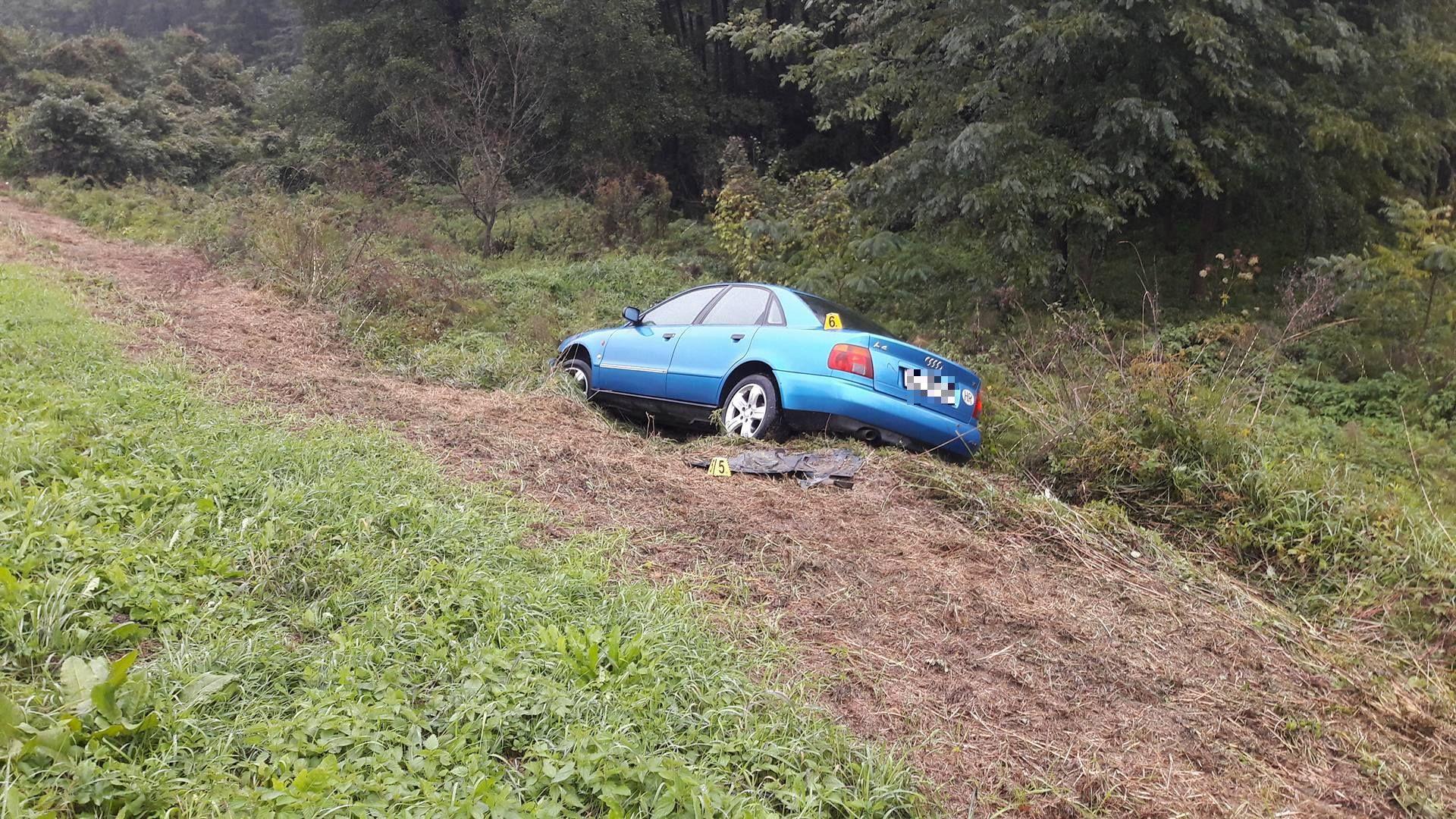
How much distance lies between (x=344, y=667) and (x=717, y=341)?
4422 mm

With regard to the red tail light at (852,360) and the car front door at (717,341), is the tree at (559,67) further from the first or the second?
the red tail light at (852,360)

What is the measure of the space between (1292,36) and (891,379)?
695cm

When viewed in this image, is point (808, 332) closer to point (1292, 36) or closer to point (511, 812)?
point (511, 812)

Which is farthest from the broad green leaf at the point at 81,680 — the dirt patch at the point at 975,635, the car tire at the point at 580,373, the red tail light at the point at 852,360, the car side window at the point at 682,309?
the car tire at the point at 580,373

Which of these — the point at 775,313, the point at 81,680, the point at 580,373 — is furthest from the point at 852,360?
the point at 81,680

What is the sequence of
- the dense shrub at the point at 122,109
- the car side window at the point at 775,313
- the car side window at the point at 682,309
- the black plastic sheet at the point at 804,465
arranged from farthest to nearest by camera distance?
the dense shrub at the point at 122,109 < the car side window at the point at 682,309 < the car side window at the point at 775,313 < the black plastic sheet at the point at 804,465

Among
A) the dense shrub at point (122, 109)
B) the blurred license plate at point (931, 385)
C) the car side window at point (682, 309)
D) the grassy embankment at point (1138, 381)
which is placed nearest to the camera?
the grassy embankment at point (1138, 381)

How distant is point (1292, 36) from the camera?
9.07m

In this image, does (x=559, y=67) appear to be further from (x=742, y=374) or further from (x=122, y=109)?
(x=742, y=374)

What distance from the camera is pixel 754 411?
6043 millimetres

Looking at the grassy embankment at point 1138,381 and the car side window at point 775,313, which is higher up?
the car side window at point 775,313

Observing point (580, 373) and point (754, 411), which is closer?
point (754, 411)

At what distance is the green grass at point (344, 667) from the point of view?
6.59 ft

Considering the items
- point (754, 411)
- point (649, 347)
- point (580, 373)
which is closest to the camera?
point (754, 411)
